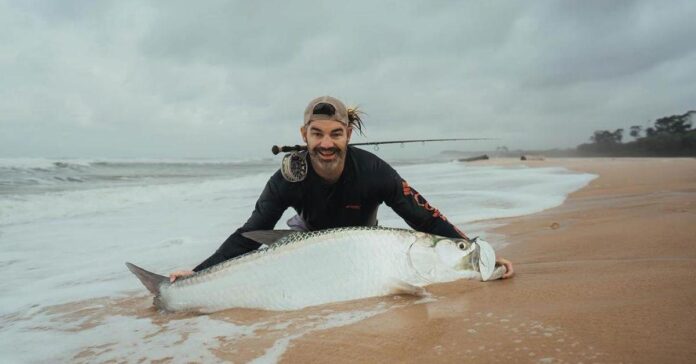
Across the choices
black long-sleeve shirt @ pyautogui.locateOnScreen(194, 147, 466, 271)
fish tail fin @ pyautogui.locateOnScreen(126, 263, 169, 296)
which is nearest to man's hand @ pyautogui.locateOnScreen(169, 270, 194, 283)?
fish tail fin @ pyautogui.locateOnScreen(126, 263, 169, 296)

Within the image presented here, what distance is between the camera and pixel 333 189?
10.4 ft

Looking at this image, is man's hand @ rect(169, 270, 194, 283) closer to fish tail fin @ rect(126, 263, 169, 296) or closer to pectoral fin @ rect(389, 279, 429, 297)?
fish tail fin @ rect(126, 263, 169, 296)

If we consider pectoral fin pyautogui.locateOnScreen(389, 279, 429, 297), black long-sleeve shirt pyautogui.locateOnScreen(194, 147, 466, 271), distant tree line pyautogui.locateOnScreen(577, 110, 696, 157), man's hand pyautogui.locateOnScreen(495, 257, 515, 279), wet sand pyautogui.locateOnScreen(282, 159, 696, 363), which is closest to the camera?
wet sand pyautogui.locateOnScreen(282, 159, 696, 363)

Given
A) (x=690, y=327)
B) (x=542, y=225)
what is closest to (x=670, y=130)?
(x=542, y=225)

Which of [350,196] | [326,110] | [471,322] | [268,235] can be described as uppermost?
[326,110]

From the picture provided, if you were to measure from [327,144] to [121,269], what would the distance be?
2.69 m

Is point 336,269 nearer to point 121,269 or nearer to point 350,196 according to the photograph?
point 350,196

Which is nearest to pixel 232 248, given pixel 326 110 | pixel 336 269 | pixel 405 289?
pixel 336 269

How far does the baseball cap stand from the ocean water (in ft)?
4.31

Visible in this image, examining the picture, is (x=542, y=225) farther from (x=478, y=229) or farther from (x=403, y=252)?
(x=403, y=252)

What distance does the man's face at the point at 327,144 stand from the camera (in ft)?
9.89

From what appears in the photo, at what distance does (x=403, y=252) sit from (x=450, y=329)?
0.60 metres

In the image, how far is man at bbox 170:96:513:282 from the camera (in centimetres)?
303

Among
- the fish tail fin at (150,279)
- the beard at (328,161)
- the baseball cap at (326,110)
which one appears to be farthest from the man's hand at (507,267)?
the fish tail fin at (150,279)
